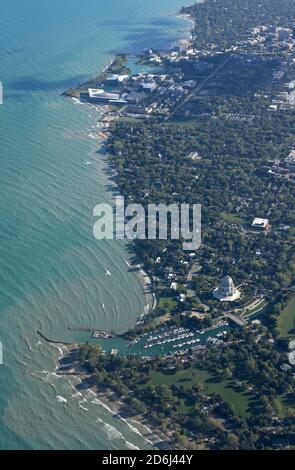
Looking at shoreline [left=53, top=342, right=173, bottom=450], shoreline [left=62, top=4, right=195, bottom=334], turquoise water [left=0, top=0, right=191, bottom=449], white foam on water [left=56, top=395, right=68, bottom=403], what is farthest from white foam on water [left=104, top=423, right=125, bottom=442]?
shoreline [left=62, top=4, right=195, bottom=334]

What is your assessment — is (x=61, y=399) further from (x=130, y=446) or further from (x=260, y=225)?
(x=260, y=225)

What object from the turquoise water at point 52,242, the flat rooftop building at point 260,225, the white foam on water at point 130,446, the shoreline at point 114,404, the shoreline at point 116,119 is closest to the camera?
the white foam on water at point 130,446

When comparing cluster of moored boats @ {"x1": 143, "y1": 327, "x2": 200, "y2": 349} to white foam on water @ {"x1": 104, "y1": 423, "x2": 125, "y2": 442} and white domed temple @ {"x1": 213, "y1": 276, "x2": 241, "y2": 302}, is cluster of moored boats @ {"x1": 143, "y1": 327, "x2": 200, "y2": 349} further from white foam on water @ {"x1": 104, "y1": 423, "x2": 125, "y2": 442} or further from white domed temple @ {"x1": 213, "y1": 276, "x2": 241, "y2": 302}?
white foam on water @ {"x1": 104, "y1": 423, "x2": 125, "y2": 442}

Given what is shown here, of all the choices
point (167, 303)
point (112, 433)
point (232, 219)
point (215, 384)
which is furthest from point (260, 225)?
point (112, 433)

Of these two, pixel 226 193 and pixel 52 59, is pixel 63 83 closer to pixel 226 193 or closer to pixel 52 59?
pixel 52 59

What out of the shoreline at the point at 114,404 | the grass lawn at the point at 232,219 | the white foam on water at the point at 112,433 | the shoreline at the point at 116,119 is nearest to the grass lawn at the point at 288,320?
the shoreline at the point at 116,119

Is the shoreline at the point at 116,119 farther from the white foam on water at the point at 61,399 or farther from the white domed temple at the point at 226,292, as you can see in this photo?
the white foam on water at the point at 61,399

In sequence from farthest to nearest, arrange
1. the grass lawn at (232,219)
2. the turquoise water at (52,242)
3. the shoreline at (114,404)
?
the grass lawn at (232,219), the turquoise water at (52,242), the shoreline at (114,404)
